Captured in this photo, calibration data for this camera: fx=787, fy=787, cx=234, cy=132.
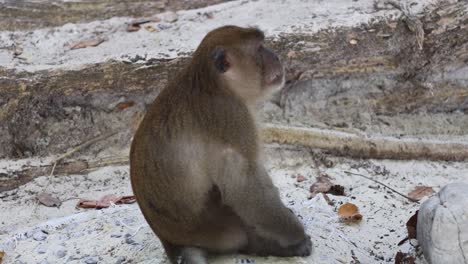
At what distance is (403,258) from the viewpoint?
11.9 ft

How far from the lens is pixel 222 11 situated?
227 inches

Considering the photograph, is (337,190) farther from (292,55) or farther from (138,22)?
(138,22)

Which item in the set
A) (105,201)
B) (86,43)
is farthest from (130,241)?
(86,43)

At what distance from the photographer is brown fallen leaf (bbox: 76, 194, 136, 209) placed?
454 cm

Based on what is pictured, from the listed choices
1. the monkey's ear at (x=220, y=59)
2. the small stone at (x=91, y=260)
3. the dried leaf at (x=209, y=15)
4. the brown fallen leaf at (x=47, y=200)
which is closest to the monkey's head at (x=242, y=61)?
the monkey's ear at (x=220, y=59)

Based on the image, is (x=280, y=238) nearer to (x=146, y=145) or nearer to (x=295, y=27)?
(x=146, y=145)

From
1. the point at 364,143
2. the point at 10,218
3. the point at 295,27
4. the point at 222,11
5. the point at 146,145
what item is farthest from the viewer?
the point at 222,11

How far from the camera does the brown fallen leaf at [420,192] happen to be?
4.44 m

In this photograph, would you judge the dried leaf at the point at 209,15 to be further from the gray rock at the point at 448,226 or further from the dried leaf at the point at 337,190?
the gray rock at the point at 448,226

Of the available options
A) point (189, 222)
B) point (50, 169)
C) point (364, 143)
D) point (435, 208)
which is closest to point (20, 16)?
point (50, 169)

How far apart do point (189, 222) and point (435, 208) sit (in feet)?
3.39

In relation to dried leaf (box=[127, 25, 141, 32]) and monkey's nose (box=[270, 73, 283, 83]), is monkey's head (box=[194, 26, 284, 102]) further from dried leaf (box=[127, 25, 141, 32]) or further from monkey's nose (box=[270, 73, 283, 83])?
dried leaf (box=[127, 25, 141, 32])

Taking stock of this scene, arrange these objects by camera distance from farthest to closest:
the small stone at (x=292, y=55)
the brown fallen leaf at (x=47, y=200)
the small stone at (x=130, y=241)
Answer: the small stone at (x=292, y=55)
the brown fallen leaf at (x=47, y=200)
the small stone at (x=130, y=241)

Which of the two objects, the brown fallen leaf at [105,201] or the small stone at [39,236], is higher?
the small stone at [39,236]
